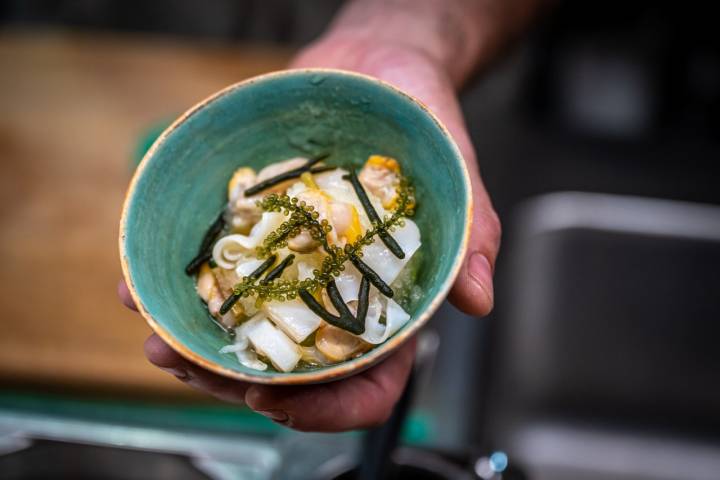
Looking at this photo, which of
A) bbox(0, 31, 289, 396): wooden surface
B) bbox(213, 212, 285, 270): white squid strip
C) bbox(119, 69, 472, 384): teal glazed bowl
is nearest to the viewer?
bbox(119, 69, 472, 384): teal glazed bowl

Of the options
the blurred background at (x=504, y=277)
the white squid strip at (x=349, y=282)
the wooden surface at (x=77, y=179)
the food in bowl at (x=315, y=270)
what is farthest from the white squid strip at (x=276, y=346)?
the wooden surface at (x=77, y=179)

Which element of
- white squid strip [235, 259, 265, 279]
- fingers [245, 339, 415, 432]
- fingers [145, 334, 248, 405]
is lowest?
fingers [245, 339, 415, 432]

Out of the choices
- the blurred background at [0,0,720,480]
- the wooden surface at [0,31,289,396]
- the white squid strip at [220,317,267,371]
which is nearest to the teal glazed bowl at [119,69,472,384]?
the white squid strip at [220,317,267,371]

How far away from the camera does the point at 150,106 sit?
2.49m

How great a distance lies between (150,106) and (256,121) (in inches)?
55.9

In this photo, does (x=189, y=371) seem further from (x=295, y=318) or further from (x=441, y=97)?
(x=441, y=97)

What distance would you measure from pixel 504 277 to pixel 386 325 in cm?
117

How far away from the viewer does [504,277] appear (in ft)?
7.02

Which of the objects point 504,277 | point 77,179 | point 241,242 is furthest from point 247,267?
point 77,179

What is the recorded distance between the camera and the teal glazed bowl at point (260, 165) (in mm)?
1000

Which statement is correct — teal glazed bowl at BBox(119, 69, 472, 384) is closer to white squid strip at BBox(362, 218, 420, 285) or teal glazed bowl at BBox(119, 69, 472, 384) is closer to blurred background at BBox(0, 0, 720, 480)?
white squid strip at BBox(362, 218, 420, 285)

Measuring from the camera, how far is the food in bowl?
1.02 metres

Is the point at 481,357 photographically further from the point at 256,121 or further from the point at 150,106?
the point at 150,106

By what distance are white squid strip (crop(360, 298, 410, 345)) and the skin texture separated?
0.10 metres
